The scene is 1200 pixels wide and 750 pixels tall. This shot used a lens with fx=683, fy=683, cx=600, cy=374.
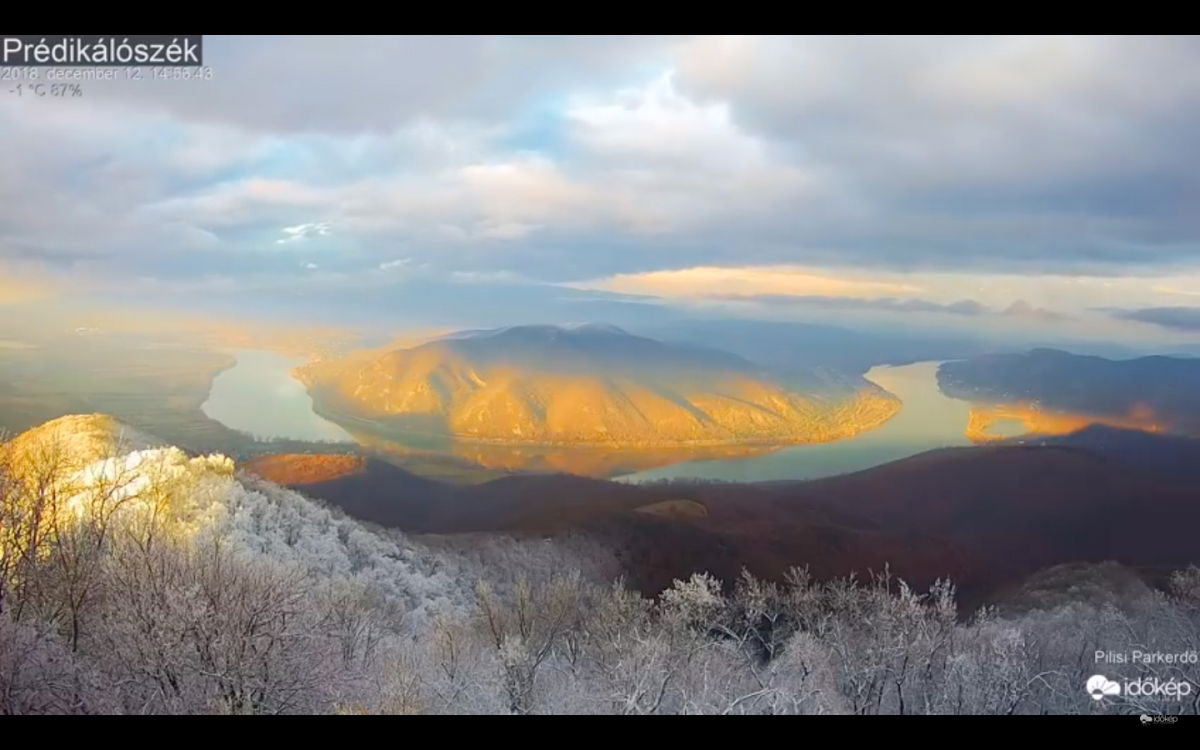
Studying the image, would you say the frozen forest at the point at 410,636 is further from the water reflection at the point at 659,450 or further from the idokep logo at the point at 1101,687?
the water reflection at the point at 659,450

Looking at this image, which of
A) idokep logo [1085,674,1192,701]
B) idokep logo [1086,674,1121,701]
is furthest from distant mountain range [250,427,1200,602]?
idokep logo [1085,674,1192,701]

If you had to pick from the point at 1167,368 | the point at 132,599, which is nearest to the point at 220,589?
the point at 132,599

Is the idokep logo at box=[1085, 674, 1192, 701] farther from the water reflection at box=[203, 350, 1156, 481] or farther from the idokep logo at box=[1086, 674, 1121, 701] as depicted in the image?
the water reflection at box=[203, 350, 1156, 481]

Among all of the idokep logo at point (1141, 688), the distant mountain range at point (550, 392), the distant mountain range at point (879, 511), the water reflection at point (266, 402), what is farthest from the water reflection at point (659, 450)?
the idokep logo at point (1141, 688)

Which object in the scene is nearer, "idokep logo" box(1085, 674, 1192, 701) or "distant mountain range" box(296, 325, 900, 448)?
"idokep logo" box(1085, 674, 1192, 701)

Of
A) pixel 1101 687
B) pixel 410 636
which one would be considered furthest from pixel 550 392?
pixel 1101 687
